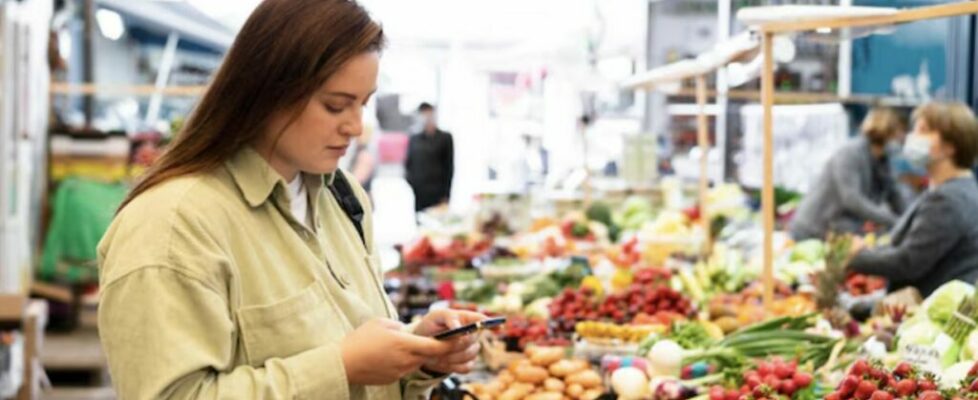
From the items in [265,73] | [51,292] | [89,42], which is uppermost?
[89,42]

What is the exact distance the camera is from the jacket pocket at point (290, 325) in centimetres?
246

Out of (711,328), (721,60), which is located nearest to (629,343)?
(711,328)

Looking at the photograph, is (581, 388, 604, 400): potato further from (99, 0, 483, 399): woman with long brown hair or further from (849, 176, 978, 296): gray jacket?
(849, 176, 978, 296): gray jacket

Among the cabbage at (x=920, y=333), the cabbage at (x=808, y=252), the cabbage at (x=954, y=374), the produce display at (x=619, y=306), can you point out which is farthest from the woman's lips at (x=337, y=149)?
the cabbage at (x=808, y=252)

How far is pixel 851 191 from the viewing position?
28.4ft

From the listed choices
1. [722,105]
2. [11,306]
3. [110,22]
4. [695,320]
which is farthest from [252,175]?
[110,22]

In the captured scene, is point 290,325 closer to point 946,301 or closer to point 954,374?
point 954,374

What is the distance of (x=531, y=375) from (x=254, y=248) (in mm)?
2235

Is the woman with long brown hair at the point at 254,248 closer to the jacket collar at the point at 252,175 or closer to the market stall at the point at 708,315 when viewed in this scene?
the jacket collar at the point at 252,175

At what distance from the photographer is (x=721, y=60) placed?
6328 millimetres

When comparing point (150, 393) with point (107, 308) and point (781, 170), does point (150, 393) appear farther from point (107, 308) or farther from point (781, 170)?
point (781, 170)

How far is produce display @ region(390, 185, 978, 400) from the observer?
13.2 feet

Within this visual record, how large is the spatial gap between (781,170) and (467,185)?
32.6 ft

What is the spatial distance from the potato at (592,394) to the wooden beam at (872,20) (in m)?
1.34
